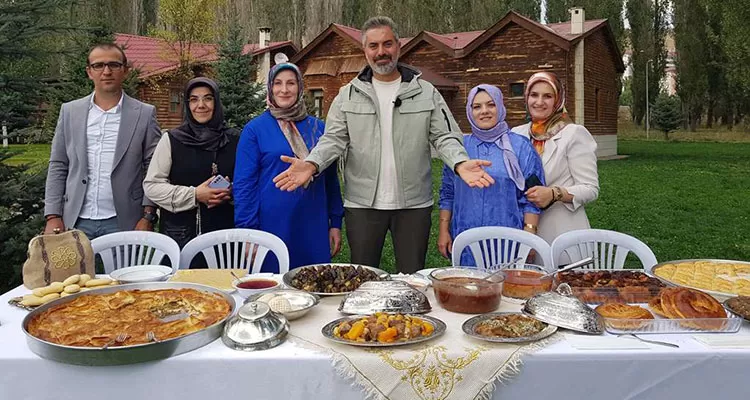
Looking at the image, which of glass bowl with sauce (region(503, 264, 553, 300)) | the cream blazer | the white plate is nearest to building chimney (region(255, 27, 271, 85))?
the cream blazer

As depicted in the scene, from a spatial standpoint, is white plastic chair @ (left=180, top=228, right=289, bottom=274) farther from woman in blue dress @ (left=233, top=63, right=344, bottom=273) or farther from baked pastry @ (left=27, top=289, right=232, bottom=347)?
baked pastry @ (left=27, top=289, right=232, bottom=347)

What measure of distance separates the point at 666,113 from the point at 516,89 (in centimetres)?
1442

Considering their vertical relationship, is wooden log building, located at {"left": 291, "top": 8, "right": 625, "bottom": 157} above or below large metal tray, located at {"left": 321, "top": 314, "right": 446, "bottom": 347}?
above

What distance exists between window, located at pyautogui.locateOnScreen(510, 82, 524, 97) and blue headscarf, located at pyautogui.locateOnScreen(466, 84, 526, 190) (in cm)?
1675

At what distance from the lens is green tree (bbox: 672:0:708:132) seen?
3016 cm

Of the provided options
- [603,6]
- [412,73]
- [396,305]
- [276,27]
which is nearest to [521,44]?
[603,6]

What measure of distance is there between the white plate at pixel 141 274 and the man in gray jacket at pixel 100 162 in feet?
3.02

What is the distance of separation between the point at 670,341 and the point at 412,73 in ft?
7.46

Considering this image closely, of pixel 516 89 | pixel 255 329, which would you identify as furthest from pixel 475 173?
pixel 516 89

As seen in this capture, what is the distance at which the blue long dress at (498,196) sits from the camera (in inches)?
140

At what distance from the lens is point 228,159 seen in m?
3.90

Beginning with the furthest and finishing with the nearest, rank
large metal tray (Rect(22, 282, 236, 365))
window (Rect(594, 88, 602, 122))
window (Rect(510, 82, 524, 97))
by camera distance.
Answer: window (Rect(594, 88, 602, 122)) → window (Rect(510, 82, 524, 97)) → large metal tray (Rect(22, 282, 236, 365))

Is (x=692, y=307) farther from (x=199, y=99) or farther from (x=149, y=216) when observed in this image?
(x=149, y=216)

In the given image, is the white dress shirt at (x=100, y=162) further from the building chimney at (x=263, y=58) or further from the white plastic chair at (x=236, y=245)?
the building chimney at (x=263, y=58)
